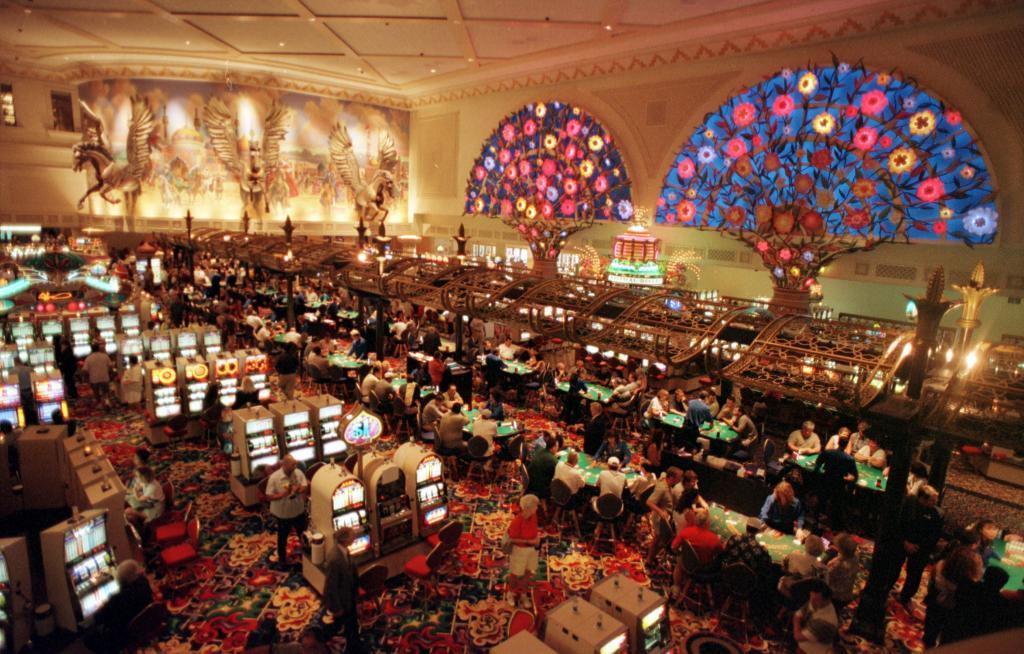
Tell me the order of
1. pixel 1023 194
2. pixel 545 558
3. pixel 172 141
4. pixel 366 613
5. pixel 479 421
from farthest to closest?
1. pixel 172 141
2. pixel 1023 194
3. pixel 479 421
4. pixel 545 558
5. pixel 366 613

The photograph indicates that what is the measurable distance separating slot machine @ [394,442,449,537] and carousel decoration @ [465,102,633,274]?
41.9 ft

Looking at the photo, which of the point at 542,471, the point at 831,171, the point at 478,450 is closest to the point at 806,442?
the point at 542,471

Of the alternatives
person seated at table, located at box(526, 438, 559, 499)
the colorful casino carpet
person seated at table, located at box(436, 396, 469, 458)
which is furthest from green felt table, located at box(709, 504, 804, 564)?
person seated at table, located at box(436, 396, 469, 458)

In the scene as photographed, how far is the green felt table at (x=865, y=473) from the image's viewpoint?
8.32m

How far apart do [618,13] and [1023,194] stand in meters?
9.46

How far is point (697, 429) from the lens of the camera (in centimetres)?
1009

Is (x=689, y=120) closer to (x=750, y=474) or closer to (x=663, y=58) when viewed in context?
(x=663, y=58)

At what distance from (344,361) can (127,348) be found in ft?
14.5

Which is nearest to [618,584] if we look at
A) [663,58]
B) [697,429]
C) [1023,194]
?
[697,429]

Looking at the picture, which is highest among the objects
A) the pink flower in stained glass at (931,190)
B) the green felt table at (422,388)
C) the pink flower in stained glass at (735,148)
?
the pink flower in stained glass at (735,148)

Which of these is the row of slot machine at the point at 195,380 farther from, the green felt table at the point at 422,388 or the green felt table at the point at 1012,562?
the green felt table at the point at 1012,562

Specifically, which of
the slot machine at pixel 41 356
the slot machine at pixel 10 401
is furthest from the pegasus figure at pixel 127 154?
the slot machine at pixel 10 401

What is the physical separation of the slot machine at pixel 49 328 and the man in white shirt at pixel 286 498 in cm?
995

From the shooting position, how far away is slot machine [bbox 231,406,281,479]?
8.35m
